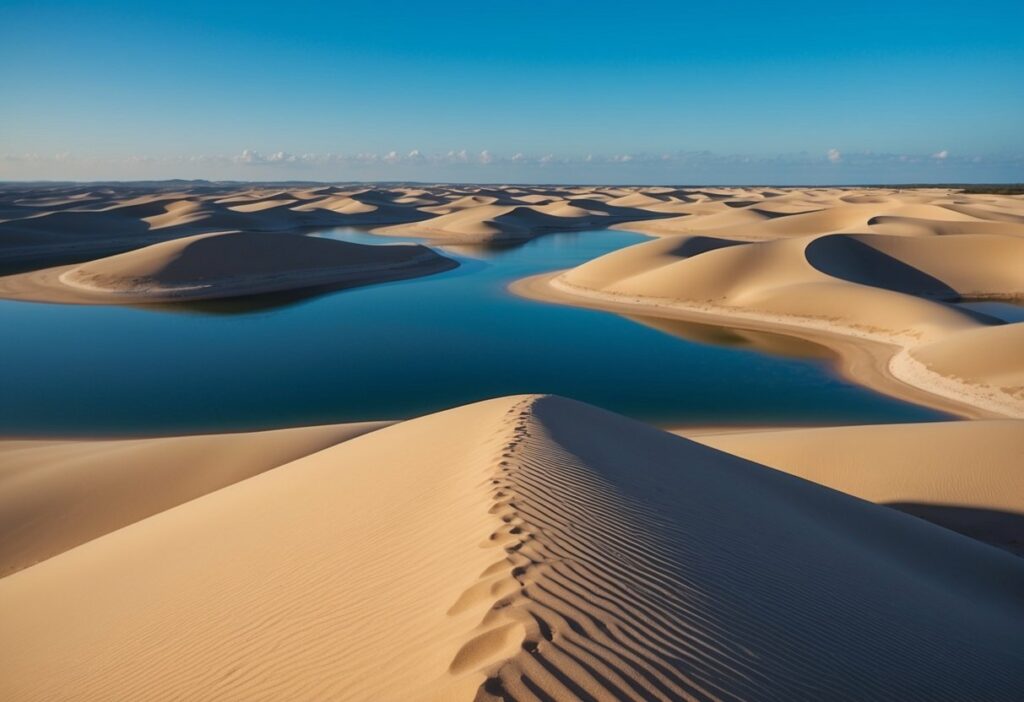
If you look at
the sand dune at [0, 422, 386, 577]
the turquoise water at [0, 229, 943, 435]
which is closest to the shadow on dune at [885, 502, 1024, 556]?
the turquoise water at [0, 229, 943, 435]

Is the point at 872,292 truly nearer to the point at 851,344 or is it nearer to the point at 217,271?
the point at 851,344

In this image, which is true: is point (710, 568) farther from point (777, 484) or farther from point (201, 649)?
point (777, 484)

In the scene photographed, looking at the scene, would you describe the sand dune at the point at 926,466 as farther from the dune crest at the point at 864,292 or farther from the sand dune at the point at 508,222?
the sand dune at the point at 508,222

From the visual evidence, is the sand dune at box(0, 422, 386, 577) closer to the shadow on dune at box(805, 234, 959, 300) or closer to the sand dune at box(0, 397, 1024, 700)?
the sand dune at box(0, 397, 1024, 700)

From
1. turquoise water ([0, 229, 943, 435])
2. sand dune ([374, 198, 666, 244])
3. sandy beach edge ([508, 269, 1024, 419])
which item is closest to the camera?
turquoise water ([0, 229, 943, 435])

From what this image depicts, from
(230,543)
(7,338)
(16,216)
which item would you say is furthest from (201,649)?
(16,216)

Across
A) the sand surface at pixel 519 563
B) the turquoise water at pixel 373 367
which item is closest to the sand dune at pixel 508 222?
the turquoise water at pixel 373 367
